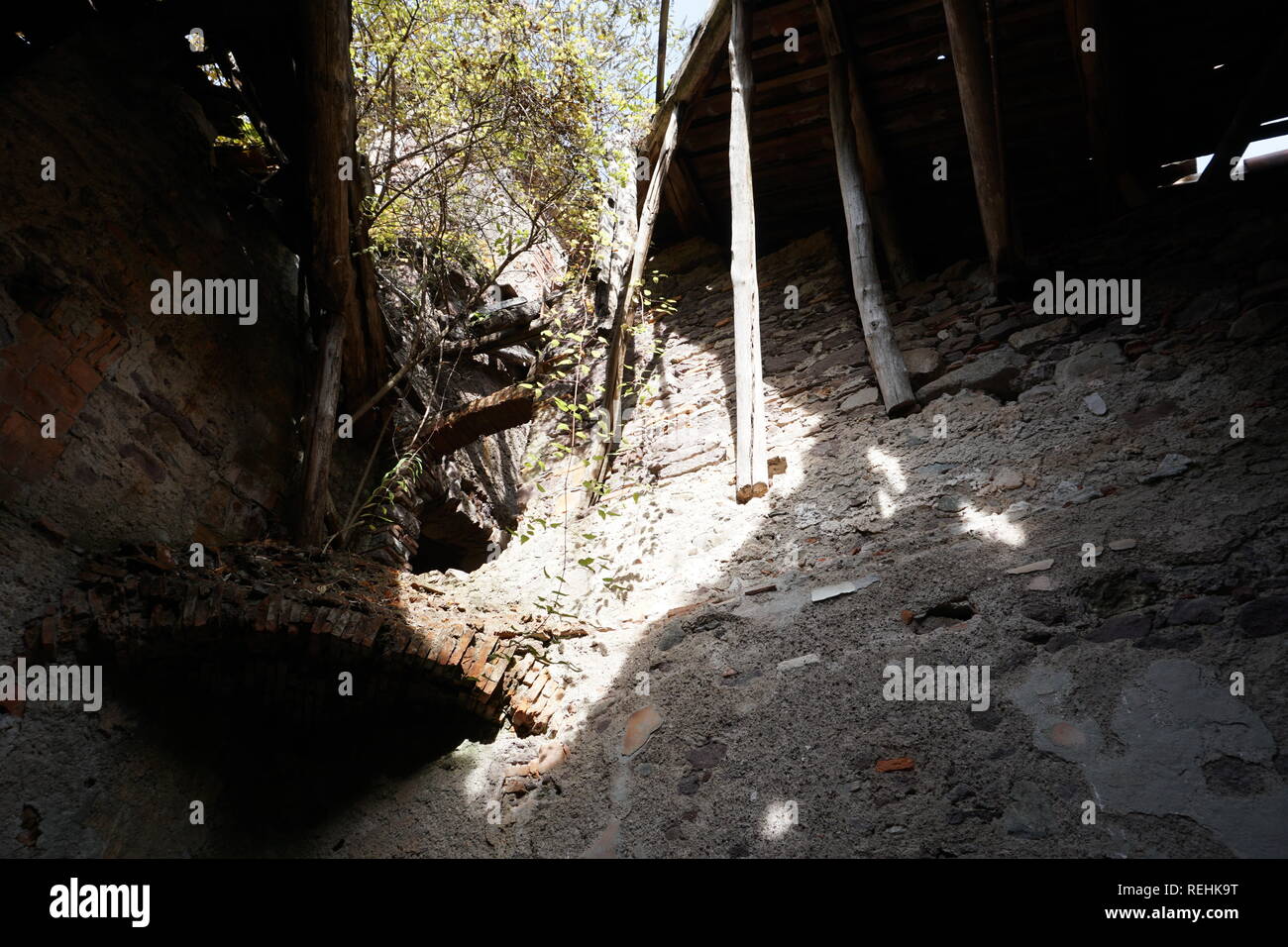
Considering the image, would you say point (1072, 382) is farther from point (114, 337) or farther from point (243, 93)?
point (243, 93)

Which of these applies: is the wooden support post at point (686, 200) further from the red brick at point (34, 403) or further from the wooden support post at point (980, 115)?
the red brick at point (34, 403)

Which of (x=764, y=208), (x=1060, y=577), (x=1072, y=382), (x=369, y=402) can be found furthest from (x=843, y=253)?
(x=369, y=402)

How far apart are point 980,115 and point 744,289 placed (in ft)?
4.24

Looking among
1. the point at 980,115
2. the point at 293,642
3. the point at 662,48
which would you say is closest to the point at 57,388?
the point at 293,642

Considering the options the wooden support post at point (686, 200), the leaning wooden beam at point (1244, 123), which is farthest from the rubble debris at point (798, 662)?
the wooden support post at point (686, 200)

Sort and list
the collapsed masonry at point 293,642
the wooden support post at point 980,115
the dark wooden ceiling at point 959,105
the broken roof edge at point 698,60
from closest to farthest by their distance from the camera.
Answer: the collapsed masonry at point 293,642 → the wooden support post at point 980,115 → the dark wooden ceiling at point 959,105 → the broken roof edge at point 698,60

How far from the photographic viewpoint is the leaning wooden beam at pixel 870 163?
157 inches

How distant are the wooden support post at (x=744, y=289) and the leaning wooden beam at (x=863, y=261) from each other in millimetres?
467

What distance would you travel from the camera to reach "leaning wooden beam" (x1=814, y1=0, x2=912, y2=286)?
13.1 feet

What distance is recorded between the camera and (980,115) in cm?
333

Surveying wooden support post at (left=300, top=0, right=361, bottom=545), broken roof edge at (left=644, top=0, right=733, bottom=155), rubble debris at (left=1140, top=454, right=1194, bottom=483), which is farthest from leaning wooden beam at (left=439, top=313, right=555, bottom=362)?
rubble debris at (left=1140, top=454, right=1194, bottom=483)

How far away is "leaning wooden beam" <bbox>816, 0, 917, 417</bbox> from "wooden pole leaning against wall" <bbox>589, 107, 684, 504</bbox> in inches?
39.5

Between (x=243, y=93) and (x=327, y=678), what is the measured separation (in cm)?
314
